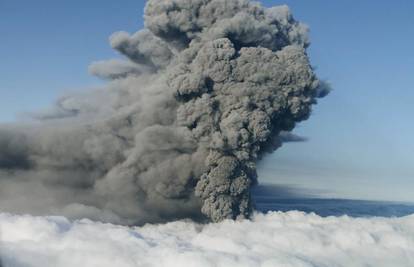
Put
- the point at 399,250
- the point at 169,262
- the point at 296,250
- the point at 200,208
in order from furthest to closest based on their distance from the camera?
1. the point at 399,250
2. the point at 296,250
3. the point at 169,262
4. the point at 200,208

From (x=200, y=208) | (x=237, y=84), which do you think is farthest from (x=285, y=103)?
(x=200, y=208)

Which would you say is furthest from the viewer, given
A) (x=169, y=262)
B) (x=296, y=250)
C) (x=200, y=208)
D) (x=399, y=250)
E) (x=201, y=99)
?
(x=399, y=250)

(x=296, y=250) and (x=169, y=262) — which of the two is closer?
(x=169, y=262)

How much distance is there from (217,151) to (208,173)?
7.66ft

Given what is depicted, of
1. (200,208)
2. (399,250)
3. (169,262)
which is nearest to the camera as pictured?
(200,208)

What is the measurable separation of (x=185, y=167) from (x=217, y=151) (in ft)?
12.0

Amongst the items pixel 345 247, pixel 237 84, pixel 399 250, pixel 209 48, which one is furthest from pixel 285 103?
pixel 399 250

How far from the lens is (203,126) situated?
56.1 metres

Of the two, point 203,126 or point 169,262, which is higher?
point 203,126

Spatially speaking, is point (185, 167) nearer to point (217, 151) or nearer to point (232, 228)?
point (217, 151)

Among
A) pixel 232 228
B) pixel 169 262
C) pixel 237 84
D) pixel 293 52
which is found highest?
pixel 293 52

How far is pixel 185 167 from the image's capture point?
2267 inches

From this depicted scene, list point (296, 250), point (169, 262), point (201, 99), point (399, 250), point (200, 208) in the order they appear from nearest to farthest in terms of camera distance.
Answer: point (201, 99), point (200, 208), point (169, 262), point (296, 250), point (399, 250)

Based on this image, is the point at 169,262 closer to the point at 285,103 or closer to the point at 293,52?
the point at 285,103
